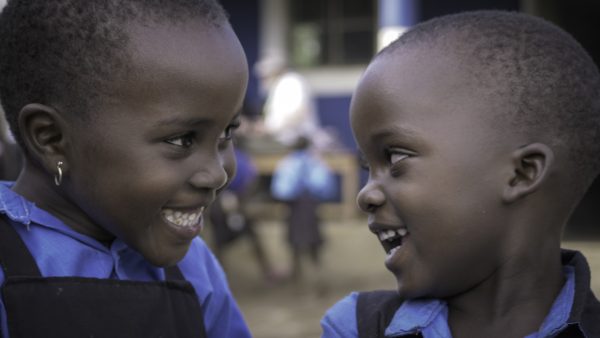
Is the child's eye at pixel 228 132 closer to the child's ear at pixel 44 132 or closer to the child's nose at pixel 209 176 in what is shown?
the child's nose at pixel 209 176

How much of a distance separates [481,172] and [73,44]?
873 mm

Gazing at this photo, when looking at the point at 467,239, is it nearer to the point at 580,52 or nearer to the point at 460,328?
the point at 460,328

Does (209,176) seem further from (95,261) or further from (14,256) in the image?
(14,256)

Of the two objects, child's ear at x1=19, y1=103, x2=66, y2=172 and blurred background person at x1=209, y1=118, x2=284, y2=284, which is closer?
child's ear at x1=19, y1=103, x2=66, y2=172

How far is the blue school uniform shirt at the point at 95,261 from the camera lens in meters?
1.64

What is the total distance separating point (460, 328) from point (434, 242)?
7.9 inches

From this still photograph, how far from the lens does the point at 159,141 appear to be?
164cm

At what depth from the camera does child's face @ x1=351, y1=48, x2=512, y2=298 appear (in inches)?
62.1

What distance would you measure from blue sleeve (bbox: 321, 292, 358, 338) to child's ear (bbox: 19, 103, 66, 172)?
2.20 feet

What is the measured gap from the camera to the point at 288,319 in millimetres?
A: 5738

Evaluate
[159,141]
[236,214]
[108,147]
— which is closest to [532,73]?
[159,141]

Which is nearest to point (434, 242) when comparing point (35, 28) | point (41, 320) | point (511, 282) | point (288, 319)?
point (511, 282)

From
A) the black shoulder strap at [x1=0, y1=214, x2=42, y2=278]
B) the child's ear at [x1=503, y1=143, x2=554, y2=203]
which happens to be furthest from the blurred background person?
the child's ear at [x1=503, y1=143, x2=554, y2=203]

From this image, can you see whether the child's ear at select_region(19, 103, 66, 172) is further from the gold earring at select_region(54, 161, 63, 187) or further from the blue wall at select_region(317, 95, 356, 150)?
the blue wall at select_region(317, 95, 356, 150)
